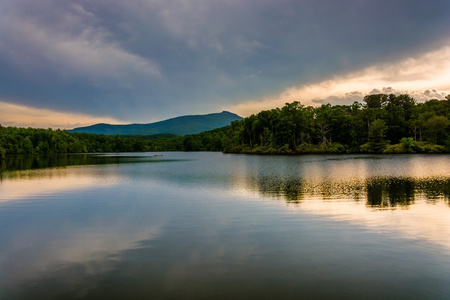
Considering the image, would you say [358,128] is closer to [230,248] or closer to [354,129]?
[354,129]

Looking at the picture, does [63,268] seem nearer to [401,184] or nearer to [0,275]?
[0,275]

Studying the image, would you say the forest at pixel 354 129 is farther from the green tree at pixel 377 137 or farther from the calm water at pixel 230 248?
the calm water at pixel 230 248

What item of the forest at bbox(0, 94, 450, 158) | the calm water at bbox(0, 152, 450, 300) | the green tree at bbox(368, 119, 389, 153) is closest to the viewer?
the calm water at bbox(0, 152, 450, 300)

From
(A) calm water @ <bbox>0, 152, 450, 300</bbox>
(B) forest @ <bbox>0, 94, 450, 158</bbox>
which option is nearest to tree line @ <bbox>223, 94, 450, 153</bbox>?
(B) forest @ <bbox>0, 94, 450, 158</bbox>

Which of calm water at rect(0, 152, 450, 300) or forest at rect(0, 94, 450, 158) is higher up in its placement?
forest at rect(0, 94, 450, 158)

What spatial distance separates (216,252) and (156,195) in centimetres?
1327

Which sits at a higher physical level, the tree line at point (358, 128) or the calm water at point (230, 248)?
the tree line at point (358, 128)

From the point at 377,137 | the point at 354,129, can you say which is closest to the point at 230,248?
the point at 377,137

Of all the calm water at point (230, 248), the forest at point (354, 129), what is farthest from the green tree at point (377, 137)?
the calm water at point (230, 248)

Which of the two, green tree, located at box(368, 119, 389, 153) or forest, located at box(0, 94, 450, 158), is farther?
green tree, located at box(368, 119, 389, 153)

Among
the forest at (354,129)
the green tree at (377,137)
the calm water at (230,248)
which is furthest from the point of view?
the green tree at (377,137)

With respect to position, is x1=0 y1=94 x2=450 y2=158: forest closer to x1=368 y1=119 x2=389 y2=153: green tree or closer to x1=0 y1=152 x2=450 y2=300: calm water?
x1=368 y1=119 x2=389 y2=153: green tree

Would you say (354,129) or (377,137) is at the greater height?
(354,129)

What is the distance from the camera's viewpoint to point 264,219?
13.4 metres
